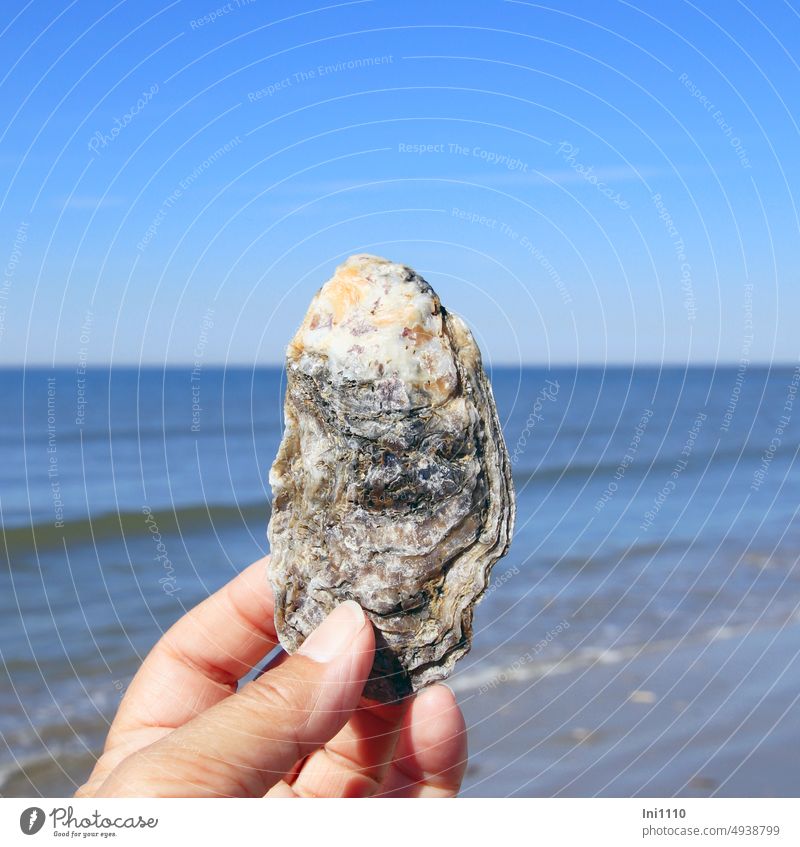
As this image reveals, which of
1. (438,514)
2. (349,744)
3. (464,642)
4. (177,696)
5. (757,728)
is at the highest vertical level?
(438,514)

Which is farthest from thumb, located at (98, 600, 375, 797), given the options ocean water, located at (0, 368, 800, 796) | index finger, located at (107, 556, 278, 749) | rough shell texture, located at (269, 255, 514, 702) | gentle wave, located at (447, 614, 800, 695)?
gentle wave, located at (447, 614, 800, 695)

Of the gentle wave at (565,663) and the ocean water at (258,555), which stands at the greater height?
the ocean water at (258,555)

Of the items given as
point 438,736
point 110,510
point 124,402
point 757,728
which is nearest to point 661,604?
point 757,728

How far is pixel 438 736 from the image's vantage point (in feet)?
15.1

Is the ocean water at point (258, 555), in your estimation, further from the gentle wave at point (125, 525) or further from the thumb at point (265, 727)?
the thumb at point (265, 727)

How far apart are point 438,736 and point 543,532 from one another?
10.8 meters

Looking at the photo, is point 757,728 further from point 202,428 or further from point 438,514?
point 202,428

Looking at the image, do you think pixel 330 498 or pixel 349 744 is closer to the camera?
pixel 330 498

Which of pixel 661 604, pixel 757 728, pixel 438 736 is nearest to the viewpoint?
pixel 438 736

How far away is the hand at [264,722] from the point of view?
310 cm

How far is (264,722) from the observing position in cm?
320

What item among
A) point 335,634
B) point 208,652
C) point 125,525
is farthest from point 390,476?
point 125,525

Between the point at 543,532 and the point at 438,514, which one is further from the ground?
the point at 438,514

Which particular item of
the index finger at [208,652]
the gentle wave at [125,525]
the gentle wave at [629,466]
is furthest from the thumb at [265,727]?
the gentle wave at [629,466]
